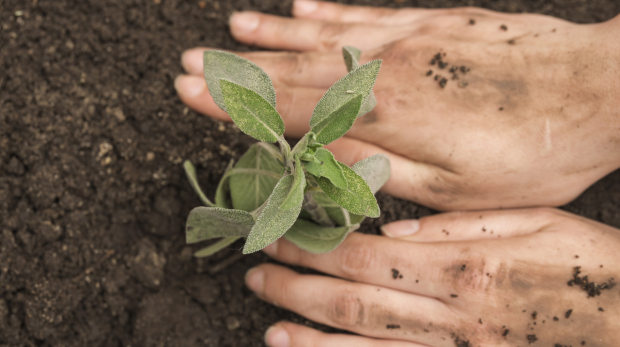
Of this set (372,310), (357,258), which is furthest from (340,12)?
(372,310)

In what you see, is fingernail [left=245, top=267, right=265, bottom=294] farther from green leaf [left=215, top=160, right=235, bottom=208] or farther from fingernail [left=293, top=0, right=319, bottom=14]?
fingernail [left=293, top=0, right=319, bottom=14]

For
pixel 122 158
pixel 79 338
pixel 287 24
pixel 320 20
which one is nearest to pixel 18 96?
pixel 122 158

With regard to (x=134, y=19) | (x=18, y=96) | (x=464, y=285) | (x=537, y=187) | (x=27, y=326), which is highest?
(x=537, y=187)

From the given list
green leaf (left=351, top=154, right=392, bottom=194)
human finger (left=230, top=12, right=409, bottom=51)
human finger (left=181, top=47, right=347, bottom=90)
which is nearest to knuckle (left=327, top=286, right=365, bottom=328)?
green leaf (left=351, top=154, right=392, bottom=194)

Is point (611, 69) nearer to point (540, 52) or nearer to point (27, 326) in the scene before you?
point (540, 52)

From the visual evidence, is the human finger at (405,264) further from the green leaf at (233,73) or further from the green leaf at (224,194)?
the green leaf at (233,73)

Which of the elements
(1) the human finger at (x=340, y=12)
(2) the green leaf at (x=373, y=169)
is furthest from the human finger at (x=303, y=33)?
(2) the green leaf at (x=373, y=169)

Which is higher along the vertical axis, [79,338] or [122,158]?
[122,158]
